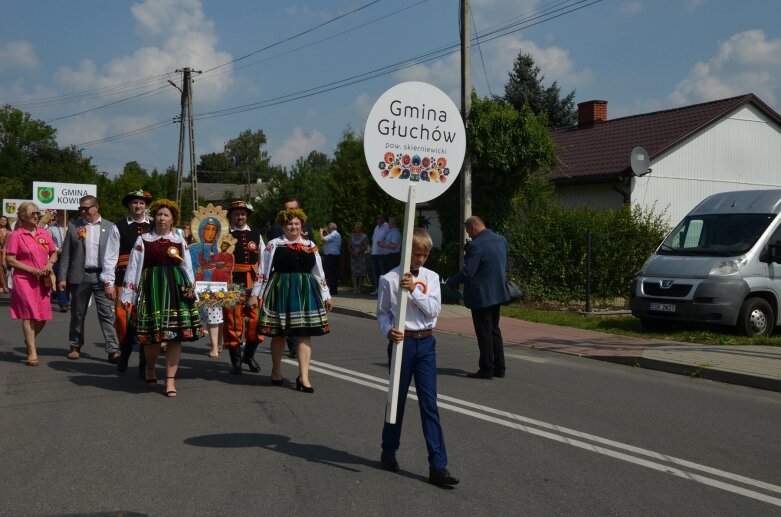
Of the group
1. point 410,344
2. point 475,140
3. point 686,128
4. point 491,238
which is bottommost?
point 410,344

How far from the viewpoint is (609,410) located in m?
8.35

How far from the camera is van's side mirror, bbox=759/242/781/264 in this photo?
44.5ft

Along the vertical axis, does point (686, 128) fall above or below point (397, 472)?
above

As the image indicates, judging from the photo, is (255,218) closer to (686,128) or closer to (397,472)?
(686,128)

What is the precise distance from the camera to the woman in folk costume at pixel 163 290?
27.3 ft

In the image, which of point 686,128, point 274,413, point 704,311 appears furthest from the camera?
point 686,128

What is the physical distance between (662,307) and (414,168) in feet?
29.6

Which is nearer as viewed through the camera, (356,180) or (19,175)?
(356,180)

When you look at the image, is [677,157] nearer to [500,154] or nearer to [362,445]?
[500,154]

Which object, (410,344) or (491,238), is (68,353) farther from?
(410,344)

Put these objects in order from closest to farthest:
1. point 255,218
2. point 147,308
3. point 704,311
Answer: point 147,308 → point 704,311 → point 255,218

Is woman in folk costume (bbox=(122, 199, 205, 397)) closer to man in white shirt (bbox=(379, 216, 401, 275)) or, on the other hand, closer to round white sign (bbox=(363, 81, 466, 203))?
round white sign (bbox=(363, 81, 466, 203))

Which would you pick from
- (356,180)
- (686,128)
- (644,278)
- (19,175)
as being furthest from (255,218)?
(19,175)

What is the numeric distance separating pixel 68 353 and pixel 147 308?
Result: 10.7ft
